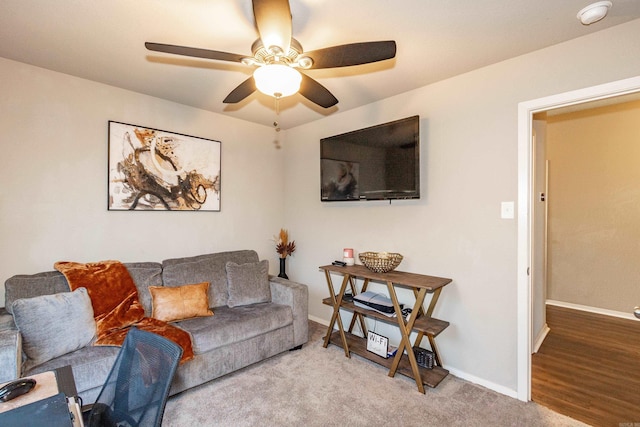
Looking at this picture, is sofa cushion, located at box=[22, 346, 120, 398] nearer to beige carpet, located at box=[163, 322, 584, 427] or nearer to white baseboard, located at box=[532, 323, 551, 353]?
beige carpet, located at box=[163, 322, 584, 427]

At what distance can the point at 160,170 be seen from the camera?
119 inches

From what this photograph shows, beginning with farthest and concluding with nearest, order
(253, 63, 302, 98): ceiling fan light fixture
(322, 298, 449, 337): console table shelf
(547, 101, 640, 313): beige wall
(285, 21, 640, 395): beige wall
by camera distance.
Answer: (547, 101, 640, 313): beige wall → (322, 298, 449, 337): console table shelf → (285, 21, 640, 395): beige wall → (253, 63, 302, 98): ceiling fan light fixture

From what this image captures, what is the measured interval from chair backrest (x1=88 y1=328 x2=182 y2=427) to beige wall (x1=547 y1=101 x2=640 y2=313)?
16.5ft

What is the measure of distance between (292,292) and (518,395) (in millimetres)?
1916

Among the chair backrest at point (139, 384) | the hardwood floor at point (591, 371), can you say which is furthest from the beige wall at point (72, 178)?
the hardwood floor at point (591, 371)

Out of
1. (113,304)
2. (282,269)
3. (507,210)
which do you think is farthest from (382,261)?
(113,304)

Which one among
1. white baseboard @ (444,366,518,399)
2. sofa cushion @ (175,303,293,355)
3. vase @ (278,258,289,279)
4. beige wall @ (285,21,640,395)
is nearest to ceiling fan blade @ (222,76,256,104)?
beige wall @ (285,21,640,395)

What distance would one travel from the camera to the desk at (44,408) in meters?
0.89

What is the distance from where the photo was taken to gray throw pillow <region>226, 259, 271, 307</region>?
288 cm

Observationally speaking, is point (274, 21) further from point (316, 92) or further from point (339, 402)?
point (339, 402)

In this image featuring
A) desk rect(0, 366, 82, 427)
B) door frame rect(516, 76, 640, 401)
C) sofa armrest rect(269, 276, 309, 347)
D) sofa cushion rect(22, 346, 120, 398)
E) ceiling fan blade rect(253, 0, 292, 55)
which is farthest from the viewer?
sofa armrest rect(269, 276, 309, 347)

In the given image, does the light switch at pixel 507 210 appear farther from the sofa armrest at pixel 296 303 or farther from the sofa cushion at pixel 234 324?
the sofa cushion at pixel 234 324

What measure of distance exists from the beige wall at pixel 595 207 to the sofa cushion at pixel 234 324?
4.00 metres

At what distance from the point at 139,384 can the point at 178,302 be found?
1.52 meters
